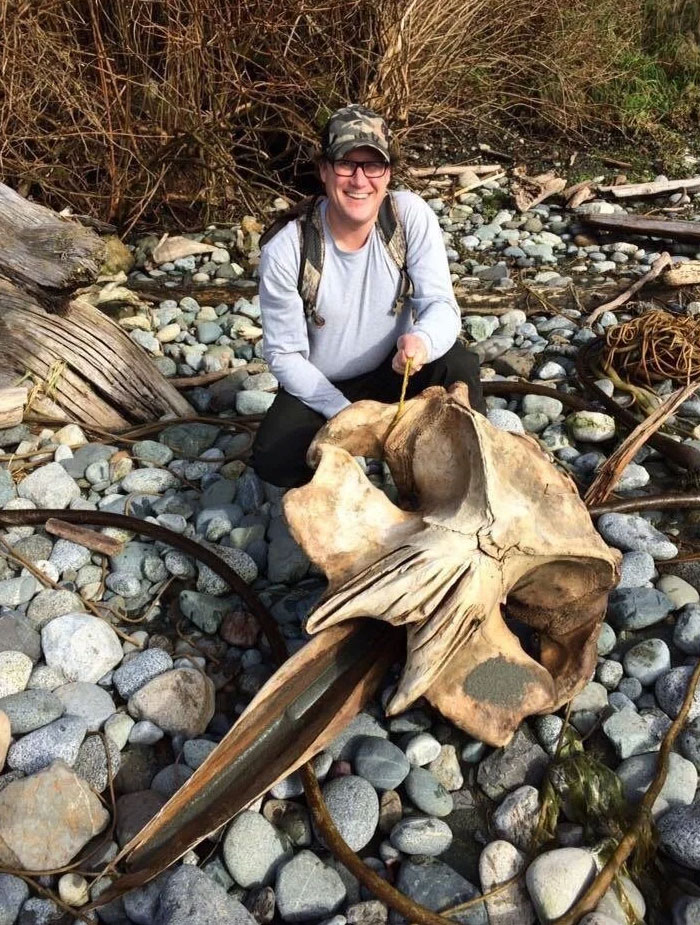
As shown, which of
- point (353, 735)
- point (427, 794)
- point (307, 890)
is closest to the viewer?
point (307, 890)

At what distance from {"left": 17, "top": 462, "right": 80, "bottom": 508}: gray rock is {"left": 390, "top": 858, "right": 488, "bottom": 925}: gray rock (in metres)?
2.06

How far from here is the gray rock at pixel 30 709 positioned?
7.73 ft

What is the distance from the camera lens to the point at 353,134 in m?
2.73

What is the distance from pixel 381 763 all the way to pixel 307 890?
40 cm

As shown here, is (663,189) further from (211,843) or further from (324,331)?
(211,843)

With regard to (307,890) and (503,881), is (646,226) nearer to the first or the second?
(503,881)

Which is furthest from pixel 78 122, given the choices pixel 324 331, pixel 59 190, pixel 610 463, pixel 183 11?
pixel 610 463

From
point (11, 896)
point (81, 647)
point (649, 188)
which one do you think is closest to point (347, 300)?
point (81, 647)

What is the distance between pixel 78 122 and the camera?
5500 mm

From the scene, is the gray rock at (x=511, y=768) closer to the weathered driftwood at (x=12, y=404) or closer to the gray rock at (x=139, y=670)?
the gray rock at (x=139, y=670)

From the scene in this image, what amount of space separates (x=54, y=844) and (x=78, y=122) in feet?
16.2

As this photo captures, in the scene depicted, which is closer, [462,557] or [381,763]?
[462,557]

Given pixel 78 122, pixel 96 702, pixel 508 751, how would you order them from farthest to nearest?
pixel 78 122 < pixel 96 702 < pixel 508 751

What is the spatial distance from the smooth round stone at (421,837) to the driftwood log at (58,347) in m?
2.42
